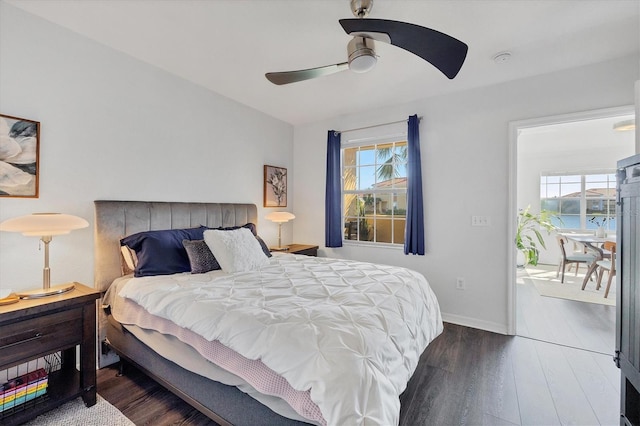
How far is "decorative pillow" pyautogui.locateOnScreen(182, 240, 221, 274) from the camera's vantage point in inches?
91.0

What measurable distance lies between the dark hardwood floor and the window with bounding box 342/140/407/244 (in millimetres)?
1683

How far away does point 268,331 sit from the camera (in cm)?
128

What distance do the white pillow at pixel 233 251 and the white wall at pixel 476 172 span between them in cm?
194

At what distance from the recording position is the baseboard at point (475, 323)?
2965 millimetres

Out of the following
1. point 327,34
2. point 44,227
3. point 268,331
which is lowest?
point 268,331

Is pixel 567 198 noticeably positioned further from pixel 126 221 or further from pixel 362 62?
pixel 126 221

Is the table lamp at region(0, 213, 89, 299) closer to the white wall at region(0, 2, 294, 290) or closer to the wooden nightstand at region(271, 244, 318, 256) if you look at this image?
the white wall at region(0, 2, 294, 290)

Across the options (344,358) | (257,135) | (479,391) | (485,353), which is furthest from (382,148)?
(344,358)

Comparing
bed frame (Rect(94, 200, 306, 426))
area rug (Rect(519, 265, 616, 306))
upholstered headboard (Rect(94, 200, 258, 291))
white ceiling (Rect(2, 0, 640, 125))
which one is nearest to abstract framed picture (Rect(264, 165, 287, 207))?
bed frame (Rect(94, 200, 306, 426))

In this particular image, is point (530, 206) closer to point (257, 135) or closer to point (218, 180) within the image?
point (257, 135)


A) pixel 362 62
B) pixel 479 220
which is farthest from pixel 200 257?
pixel 479 220

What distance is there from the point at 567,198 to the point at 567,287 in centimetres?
259

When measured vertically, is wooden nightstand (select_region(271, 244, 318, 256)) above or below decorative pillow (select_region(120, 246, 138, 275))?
below

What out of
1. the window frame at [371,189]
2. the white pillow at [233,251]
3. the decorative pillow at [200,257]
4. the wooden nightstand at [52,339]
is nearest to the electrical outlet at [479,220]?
the window frame at [371,189]
